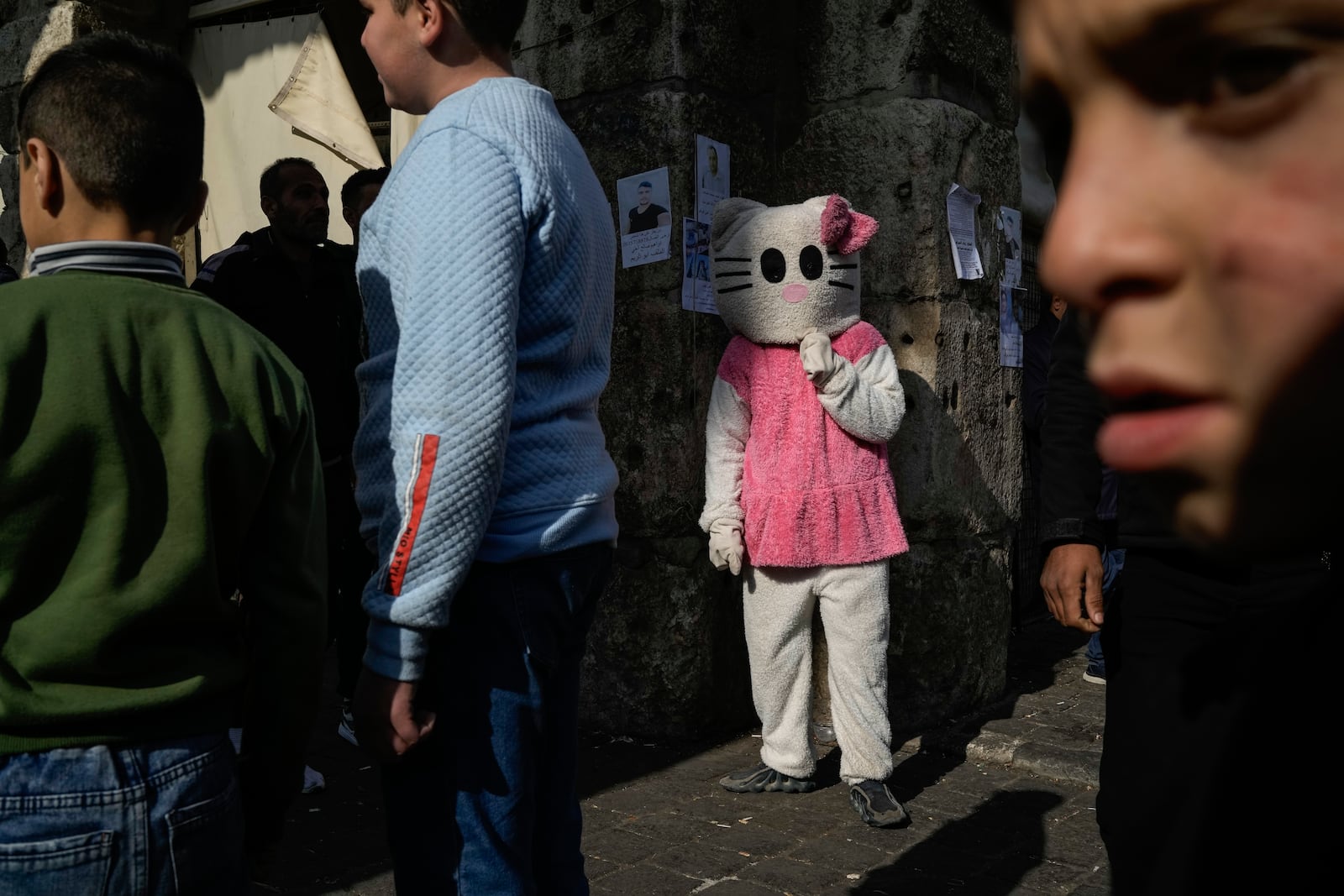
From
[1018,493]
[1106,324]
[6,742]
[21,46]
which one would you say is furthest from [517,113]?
[21,46]

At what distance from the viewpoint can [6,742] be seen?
1.41 meters

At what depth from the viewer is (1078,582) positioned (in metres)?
2.47

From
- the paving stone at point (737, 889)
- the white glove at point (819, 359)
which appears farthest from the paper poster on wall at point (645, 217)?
the paving stone at point (737, 889)

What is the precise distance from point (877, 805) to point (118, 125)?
112 inches

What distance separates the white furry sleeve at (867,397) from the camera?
12.2ft

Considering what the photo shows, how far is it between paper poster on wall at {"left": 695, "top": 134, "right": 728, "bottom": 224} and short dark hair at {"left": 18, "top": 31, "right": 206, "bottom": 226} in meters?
2.68

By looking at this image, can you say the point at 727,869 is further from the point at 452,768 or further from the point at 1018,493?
the point at 1018,493

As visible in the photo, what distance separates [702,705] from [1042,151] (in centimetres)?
390

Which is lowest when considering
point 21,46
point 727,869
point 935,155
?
point 727,869

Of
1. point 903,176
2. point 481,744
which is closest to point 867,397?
point 903,176

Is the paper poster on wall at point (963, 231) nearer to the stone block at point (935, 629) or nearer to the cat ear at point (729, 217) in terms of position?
the cat ear at point (729, 217)

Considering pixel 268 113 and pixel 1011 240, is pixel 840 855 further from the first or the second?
pixel 268 113

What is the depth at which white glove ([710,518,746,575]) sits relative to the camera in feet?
12.6

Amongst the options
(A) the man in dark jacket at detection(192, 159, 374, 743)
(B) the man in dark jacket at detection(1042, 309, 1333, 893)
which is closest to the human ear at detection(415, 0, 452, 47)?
(B) the man in dark jacket at detection(1042, 309, 1333, 893)
